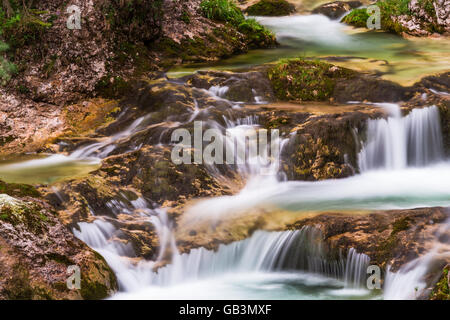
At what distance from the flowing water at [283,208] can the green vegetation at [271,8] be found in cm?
679

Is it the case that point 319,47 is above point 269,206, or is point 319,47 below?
above

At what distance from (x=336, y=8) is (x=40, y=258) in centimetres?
1350

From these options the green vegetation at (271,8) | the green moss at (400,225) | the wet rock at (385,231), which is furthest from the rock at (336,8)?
the green moss at (400,225)

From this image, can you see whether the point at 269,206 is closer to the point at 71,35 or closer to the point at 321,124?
the point at 321,124

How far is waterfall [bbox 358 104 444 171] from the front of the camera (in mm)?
8312

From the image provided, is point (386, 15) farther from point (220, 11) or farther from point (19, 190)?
point (19, 190)

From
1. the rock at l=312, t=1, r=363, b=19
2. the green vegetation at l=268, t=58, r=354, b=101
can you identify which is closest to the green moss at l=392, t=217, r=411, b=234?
the green vegetation at l=268, t=58, r=354, b=101

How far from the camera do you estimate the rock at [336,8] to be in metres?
15.8

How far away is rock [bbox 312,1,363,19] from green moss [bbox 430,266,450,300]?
12486 millimetres

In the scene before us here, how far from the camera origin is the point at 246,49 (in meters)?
12.9

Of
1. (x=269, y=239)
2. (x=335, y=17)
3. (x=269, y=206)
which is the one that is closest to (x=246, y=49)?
(x=335, y=17)

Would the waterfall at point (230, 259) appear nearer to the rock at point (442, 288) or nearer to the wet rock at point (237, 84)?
the rock at point (442, 288)

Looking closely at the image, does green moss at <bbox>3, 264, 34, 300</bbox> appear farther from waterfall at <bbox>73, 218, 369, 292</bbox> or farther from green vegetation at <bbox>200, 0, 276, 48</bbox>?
green vegetation at <bbox>200, 0, 276, 48</bbox>

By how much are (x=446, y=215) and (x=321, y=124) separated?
9.10ft
